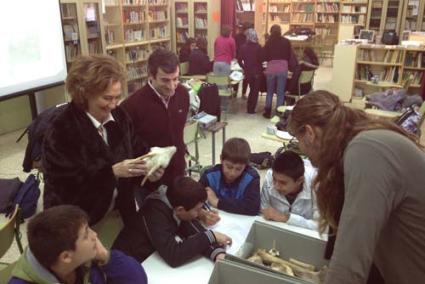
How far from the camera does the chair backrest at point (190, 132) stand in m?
3.67

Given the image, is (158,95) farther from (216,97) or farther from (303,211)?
(216,97)

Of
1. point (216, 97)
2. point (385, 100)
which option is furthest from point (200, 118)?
point (385, 100)

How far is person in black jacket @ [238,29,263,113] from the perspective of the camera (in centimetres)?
695

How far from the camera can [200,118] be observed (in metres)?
4.32

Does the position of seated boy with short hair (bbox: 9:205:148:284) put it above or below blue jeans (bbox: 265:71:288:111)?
above

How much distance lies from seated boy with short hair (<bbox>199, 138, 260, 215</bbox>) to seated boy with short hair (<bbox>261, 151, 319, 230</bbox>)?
8 centimetres

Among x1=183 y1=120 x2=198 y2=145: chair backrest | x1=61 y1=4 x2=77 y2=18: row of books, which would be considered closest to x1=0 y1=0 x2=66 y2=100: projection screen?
x1=61 y1=4 x2=77 y2=18: row of books

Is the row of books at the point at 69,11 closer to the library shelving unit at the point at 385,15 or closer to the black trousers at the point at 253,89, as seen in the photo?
the black trousers at the point at 253,89

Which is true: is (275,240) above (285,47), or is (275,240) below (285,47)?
below

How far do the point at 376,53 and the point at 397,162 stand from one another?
709cm

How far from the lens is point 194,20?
9430 mm

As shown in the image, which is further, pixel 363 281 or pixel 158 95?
pixel 158 95

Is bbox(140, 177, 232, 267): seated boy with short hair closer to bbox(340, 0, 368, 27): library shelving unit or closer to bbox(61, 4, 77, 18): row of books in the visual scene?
bbox(61, 4, 77, 18): row of books

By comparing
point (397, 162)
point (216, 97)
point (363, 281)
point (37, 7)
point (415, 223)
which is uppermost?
point (37, 7)
